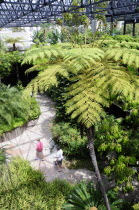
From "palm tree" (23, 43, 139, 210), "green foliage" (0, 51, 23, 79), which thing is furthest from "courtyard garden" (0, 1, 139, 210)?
"green foliage" (0, 51, 23, 79)

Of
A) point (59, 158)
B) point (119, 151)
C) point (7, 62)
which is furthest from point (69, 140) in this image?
point (7, 62)

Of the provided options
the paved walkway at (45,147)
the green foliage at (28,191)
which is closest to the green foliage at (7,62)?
the paved walkway at (45,147)

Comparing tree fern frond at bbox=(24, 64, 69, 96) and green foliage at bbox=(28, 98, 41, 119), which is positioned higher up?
tree fern frond at bbox=(24, 64, 69, 96)

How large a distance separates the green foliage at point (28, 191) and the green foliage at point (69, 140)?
150 centimetres

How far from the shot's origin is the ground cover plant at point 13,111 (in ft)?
24.6

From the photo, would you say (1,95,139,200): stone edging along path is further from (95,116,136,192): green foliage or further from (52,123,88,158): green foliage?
(95,116,136,192): green foliage

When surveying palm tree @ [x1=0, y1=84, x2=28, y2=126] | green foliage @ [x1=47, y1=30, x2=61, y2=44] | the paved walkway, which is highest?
green foliage @ [x1=47, y1=30, x2=61, y2=44]

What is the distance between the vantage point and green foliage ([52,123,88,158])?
648 centimetres

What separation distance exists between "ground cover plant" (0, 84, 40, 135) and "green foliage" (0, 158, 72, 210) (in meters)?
2.62

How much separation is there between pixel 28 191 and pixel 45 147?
2.47 meters

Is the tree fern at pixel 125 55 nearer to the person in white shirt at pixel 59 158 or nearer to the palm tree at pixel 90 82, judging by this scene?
the palm tree at pixel 90 82

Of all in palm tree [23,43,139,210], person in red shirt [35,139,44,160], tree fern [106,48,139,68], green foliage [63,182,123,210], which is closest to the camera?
palm tree [23,43,139,210]

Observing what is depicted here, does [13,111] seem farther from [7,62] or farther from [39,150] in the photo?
[7,62]

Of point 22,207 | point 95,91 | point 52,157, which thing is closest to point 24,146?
point 52,157
